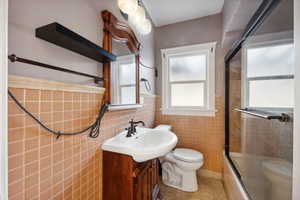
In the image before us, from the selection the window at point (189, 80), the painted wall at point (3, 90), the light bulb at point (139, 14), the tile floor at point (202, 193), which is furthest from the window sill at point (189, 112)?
the painted wall at point (3, 90)

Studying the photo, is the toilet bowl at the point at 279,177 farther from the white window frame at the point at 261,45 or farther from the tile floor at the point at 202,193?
the tile floor at the point at 202,193

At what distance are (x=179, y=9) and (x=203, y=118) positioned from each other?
5.50 feet

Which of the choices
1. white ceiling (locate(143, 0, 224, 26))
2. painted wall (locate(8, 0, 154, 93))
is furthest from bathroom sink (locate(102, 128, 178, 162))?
white ceiling (locate(143, 0, 224, 26))

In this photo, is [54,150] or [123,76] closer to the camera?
[54,150]

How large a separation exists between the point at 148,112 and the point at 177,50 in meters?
1.16

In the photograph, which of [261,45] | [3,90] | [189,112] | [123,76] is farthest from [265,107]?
[3,90]

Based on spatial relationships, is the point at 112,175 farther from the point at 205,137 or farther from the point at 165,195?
the point at 205,137

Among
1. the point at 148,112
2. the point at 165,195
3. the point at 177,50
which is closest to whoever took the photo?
the point at 165,195

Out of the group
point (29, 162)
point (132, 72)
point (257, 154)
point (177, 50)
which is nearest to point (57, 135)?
point (29, 162)

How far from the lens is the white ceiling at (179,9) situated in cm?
178

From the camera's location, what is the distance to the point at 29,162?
23.9 inches

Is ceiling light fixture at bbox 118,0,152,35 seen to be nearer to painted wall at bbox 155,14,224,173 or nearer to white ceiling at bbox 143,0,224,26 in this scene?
white ceiling at bbox 143,0,224,26

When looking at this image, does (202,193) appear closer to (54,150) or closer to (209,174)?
(209,174)

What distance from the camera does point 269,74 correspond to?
4.64 feet
